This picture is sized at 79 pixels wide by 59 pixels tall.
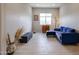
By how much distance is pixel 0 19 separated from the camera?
1941 millimetres

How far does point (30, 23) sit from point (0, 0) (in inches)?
41.4

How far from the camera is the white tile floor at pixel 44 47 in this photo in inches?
87.9

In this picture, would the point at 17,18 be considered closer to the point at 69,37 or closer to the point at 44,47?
the point at 44,47

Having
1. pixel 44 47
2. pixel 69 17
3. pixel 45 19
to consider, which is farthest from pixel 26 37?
pixel 69 17

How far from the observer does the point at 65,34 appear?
2.73 metres

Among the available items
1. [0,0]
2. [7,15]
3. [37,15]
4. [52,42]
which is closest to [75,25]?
[52,42]

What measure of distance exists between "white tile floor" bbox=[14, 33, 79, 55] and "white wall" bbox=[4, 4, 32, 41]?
0.30 metres

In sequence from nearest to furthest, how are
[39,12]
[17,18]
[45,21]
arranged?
1. [17,18]
2. [45,21]
3. [39,12]

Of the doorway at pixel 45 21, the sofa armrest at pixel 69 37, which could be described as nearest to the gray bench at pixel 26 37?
the doorway at pixel 45 21

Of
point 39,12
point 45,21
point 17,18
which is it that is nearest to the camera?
point 17,18

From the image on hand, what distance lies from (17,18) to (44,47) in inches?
35.7

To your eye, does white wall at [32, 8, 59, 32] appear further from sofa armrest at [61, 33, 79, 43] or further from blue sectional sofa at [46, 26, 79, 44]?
sofa armrest at [61, 33, 79, 43]

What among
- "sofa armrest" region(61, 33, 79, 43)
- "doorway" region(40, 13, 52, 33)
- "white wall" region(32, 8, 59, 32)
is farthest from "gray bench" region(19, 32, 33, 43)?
"sofa armrest" region(61, 33, 79, 43)

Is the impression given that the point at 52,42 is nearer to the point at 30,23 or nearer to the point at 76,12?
the point at 30,23
